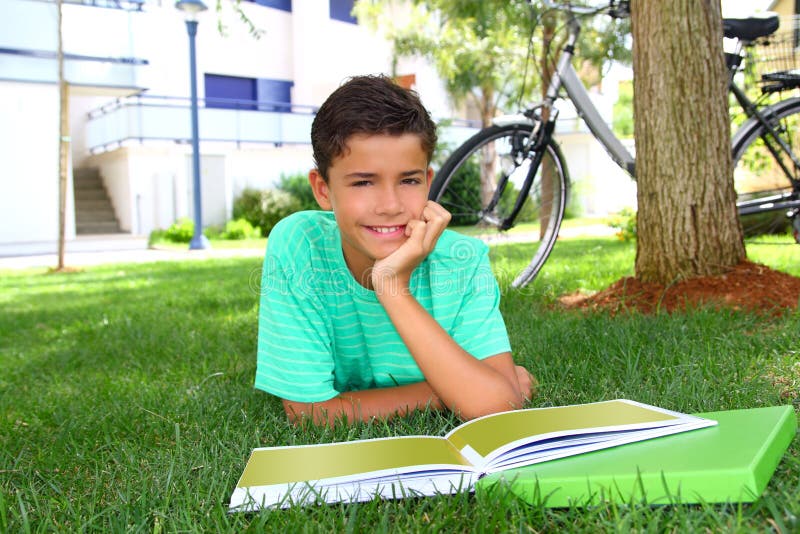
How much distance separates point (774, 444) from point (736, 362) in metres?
0.98

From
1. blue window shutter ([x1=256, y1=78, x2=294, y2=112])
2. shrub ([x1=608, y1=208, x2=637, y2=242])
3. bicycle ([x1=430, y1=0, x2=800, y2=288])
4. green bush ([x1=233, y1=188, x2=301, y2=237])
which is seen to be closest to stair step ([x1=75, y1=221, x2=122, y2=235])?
green bush ([x1=233, y1=188, x2=301, y2=237])

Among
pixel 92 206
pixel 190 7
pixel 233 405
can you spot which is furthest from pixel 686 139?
pixel 92 206

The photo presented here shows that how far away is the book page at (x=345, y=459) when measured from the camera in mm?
1303

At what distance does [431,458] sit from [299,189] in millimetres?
14712

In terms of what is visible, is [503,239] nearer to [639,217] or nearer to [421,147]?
[639,217]

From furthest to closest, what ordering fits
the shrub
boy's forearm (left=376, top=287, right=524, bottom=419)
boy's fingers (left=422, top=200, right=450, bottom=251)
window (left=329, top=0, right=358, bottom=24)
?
window (left=329, top=0, right=358, bottom=24) → the shrub → boy's fingers (left=422, top=200, right=450, bottom=251) → boy's forearm (left=376, top=287, right=524, bottom=419)

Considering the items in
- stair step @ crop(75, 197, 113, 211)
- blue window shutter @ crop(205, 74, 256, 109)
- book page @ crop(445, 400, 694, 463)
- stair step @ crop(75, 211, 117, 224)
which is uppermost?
blue window shutter @ crop(205, 74, 256, 109)

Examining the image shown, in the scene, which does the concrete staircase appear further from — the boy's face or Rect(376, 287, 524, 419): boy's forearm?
Rect(376, 287, 524, 419): boy's forearm

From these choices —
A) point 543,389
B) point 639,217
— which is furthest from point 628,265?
point 543,389

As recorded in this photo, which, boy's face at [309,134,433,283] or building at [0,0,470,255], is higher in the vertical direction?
building at [0,0,470,255]

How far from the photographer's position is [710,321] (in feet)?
8.80

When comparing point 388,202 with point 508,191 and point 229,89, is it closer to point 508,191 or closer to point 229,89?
point 508,191

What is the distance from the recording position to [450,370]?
169 centimetres

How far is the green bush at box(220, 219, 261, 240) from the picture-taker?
14.3 metres
